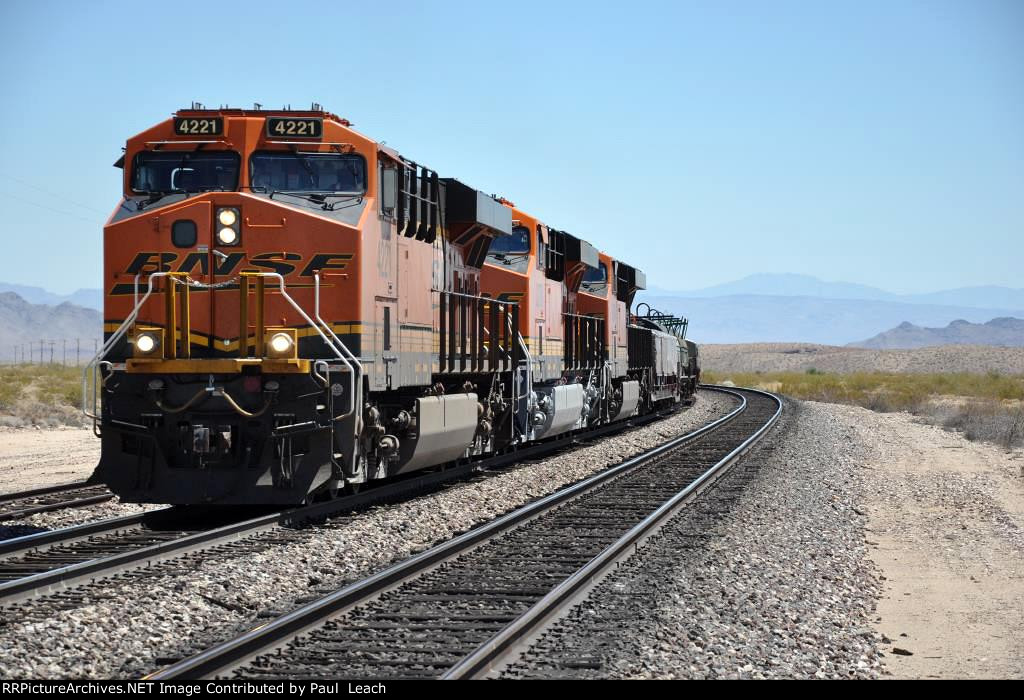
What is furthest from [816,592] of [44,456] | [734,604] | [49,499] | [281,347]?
[44,456]

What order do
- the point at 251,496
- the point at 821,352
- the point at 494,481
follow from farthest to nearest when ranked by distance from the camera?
1. the point at 821,352
2. the point at 494,481
3. the point at 251,496

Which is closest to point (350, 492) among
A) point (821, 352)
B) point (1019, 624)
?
point (1019, 624)

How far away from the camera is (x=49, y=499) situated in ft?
45.0

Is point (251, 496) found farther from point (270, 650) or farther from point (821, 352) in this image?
point (821, 352)

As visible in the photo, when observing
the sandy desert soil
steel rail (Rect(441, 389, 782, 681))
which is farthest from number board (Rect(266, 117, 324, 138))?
the sandy desert soil

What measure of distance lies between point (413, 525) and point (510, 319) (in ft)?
23.5

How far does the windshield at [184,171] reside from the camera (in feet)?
39.0

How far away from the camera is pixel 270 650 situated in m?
6.61

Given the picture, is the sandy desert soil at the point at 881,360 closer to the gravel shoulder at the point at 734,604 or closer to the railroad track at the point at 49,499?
the gravel shoulder at the point at 734,604

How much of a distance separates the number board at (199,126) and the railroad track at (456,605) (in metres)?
4.86

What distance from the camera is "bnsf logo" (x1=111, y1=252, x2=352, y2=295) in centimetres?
1155

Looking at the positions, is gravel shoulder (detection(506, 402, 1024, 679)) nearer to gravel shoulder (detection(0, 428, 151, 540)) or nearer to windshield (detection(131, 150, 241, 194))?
windshield (detection(131, 150, 241, 194))

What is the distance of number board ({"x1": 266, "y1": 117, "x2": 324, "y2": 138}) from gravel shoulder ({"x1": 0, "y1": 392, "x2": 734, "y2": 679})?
394cm

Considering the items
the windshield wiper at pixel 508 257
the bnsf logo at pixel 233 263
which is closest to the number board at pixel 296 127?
the bnsf logo at pixel 233 263
